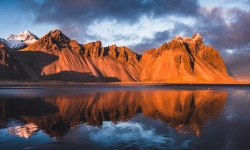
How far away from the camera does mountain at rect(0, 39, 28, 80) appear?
17462cm

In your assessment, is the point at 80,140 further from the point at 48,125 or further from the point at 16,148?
the point at 48,125

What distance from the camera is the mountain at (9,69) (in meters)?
175

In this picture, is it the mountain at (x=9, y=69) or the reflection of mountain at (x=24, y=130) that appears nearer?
the reflection of mountain at (x=24, y=130)

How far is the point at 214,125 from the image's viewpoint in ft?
93.2

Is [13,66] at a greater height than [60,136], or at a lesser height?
greater

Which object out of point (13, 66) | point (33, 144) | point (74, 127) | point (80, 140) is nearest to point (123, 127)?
point (74, 127)

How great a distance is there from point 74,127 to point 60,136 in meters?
3.90

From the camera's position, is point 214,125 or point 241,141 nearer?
point 241,141

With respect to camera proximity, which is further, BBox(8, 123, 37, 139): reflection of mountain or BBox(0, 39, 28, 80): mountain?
BBox(0, 39, 28, 80): mountain

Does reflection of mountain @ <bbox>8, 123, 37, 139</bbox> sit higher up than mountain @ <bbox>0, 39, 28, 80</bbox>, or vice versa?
mountain @ <bbox>0, 39, 28, 80</bbox>

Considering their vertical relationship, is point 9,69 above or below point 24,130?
above

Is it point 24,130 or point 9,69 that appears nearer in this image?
point 24,130

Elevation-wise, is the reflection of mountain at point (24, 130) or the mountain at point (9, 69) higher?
the mountain at point (9, 69)

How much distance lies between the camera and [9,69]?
181 m
